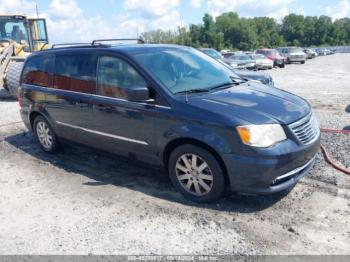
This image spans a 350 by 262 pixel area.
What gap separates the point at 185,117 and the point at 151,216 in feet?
3.88

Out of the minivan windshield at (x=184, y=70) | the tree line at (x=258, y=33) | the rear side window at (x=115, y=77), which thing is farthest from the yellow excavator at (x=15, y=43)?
the tree line at (x=258, y=33)

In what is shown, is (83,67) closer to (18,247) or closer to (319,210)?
(18,247)

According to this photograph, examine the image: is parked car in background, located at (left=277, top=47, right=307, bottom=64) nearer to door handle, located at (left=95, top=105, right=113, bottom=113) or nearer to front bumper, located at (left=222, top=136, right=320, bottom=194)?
door handle, located at (left=95, top=105, right=113, bottom=113)

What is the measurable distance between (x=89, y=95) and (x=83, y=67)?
457 millimetres

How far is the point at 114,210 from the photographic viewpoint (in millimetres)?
4289

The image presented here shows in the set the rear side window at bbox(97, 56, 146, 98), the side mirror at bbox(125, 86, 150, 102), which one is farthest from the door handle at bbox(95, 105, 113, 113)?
the side mirror at bbox(125, 86, 150, 102)

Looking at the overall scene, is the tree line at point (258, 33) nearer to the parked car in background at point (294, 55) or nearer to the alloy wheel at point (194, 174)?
the parked car in background at point (294, 55)

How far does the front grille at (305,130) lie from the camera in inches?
157

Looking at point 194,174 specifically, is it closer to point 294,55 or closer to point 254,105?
point 254,105

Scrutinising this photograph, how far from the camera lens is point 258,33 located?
112188mm

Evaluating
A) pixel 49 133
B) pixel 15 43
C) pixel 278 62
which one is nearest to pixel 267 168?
pixel 49 133

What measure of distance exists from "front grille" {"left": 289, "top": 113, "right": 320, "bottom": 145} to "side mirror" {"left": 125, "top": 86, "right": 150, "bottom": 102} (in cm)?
170

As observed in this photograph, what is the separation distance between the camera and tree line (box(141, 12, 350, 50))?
8838 cm

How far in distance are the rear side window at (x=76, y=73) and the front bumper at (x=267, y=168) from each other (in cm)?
243
